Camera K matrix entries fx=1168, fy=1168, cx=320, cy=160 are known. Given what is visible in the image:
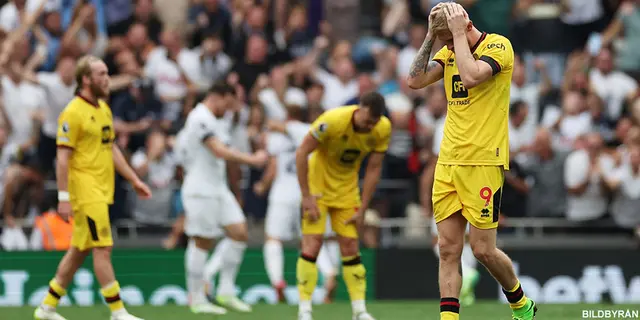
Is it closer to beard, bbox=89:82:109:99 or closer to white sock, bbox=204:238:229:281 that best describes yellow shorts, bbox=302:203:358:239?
beard, bbox=89:82:109:99

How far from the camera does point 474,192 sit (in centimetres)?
983

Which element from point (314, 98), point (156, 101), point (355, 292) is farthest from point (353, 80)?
point (355, 292)

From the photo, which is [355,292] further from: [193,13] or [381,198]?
[193,13]

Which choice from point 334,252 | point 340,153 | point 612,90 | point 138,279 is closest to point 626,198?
point 612,90

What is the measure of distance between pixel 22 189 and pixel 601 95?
958cm

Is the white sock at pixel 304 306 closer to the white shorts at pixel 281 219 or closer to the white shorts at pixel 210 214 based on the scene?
the white shorts at pixel 210 214

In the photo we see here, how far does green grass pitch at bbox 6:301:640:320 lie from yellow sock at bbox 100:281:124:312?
→ 1304 millimetres

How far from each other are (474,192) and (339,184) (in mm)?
3388

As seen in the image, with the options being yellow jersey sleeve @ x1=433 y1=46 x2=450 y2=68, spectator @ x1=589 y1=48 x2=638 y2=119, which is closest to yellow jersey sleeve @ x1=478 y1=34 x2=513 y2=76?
yellow jersey sleeve @ x1=433 y1=46 x2=450 y2=68

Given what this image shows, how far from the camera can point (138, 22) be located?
66.2 feet

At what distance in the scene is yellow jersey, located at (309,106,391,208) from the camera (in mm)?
12578

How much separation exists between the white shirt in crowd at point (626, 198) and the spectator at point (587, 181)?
0.67 feet

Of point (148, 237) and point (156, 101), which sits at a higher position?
point (156, 101)

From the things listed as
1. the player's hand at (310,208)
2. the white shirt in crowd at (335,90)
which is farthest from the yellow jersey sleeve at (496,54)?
the white shirt in crowd at (335,90)
